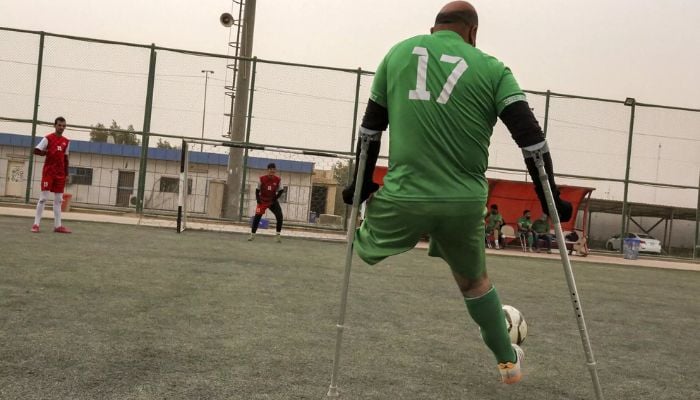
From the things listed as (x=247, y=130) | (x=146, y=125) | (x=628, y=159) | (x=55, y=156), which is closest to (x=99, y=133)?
(x=146, y=125)

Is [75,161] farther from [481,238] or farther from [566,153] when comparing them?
[481,238]

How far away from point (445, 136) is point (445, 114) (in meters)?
0.10

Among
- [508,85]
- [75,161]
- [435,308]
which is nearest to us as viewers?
[508,85]

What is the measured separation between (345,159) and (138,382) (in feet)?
45.9

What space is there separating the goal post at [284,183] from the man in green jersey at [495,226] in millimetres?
4693

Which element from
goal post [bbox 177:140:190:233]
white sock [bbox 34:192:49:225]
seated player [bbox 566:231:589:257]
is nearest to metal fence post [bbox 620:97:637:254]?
seated player [bbox 566:231:589:257]

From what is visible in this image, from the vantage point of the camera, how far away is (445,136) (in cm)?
308

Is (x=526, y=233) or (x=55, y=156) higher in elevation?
(x=55, y=156)

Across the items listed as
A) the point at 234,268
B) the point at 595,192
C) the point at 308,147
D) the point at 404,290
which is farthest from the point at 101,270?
the point at 595,192

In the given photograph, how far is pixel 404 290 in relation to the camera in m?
7.67

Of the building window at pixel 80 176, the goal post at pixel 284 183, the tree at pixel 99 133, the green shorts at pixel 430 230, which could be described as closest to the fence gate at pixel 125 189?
the tree at pixel 99 133

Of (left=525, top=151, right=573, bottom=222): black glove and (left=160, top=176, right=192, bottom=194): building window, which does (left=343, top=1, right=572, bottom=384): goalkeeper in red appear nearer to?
(left=525, top=151, right=573, bottom=222): black glove

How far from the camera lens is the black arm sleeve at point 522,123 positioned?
3018 mm

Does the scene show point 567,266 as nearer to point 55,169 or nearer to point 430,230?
point 430,230
